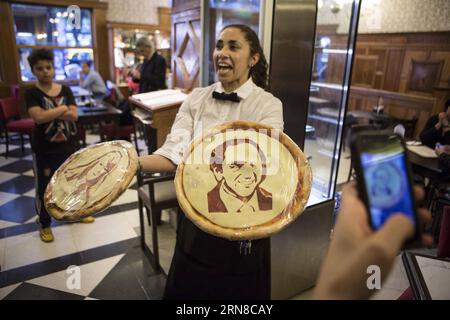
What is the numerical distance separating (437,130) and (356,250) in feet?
3.37

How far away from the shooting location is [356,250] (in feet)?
1.06

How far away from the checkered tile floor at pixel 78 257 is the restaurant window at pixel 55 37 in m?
4.10

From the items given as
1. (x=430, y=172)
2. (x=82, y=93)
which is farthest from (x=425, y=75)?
(x=82, y=93)

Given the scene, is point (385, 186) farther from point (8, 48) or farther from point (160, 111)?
point (8, 48)

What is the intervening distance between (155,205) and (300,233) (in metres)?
1.05

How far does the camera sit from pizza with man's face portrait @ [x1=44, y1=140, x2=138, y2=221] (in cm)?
92

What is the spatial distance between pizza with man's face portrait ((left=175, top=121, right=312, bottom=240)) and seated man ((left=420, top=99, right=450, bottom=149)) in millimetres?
532

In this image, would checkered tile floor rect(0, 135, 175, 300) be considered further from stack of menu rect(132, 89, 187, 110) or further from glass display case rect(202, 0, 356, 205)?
glass display case rect(202, 0, 356, 205)

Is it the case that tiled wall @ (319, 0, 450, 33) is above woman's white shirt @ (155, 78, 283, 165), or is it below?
above

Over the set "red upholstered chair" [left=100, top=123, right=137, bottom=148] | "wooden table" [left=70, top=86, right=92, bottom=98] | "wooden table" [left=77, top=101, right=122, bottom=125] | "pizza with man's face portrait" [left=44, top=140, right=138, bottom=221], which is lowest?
"red upholstered chair" [left=100, top=123, right=137, bottom=148]

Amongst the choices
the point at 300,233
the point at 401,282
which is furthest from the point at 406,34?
the point at 300,233

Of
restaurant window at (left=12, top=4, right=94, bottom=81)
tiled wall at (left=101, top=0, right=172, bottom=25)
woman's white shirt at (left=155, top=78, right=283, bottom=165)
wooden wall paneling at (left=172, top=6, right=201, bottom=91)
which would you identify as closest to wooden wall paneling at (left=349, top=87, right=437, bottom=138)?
woman's white shirt at (left=155, top=78, right=283, bottom=165)

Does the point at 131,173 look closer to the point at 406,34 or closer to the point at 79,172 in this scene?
the point at 79,172

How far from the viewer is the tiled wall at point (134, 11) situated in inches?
267
